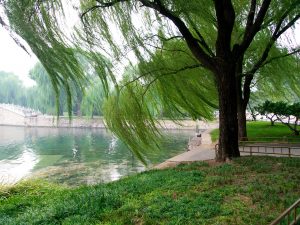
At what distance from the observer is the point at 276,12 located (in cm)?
1123

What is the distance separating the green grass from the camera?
17.2 ft

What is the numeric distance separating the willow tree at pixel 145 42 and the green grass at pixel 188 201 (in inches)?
78.9

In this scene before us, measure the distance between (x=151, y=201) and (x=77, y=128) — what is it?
50.0m

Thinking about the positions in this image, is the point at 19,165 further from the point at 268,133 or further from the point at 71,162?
the point at 268,133

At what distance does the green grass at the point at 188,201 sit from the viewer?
5.25m

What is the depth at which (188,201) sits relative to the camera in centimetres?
596

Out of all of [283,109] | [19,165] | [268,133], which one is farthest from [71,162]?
[283,109]

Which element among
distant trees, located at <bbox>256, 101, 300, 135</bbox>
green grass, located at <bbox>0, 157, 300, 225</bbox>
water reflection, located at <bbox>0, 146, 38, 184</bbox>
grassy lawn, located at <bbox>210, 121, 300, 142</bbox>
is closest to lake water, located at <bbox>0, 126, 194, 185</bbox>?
water reflection, located at <bbox>0, 146, 38, 184</bbox>

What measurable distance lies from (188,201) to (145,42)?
5.04 m

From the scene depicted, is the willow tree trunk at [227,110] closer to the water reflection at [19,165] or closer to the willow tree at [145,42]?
the willow tree at [145,42]

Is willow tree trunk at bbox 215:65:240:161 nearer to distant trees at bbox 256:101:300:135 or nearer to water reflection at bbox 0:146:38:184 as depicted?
distant trees at bbox 256:101:300:135

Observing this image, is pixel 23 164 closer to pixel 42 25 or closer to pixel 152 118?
pixel 152 118

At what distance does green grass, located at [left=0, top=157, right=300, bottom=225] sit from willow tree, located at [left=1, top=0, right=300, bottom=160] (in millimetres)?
2005

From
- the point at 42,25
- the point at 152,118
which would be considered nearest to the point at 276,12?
the point at 152,118
